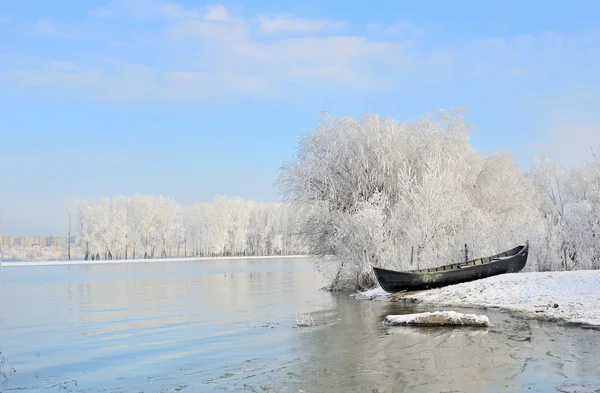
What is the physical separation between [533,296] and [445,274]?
4.96 meters

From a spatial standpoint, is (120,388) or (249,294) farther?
(249,294)

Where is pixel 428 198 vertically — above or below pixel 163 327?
above

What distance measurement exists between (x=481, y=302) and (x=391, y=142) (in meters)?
13.4

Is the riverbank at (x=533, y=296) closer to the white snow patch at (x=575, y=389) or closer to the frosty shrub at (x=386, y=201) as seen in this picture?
the frosty shrub at (x=386, y=201)

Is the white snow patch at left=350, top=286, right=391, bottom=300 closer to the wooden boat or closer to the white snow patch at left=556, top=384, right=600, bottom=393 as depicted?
the wooden boat

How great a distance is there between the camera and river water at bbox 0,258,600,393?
33.1ft

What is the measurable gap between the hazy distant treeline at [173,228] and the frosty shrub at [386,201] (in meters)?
63.9

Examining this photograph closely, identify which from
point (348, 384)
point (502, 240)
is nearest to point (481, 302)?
point (502, 240)

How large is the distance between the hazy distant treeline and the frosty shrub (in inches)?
2514

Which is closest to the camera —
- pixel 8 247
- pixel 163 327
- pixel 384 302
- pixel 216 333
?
pixel 216 333

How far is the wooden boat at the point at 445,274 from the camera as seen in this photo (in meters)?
24.5

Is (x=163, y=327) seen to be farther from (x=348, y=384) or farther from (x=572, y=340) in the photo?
(x=572, y=340)

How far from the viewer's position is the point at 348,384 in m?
9.90

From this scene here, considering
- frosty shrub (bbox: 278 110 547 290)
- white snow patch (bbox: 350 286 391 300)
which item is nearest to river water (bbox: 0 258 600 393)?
white snow patch (bbox: 350 286 391 300)
